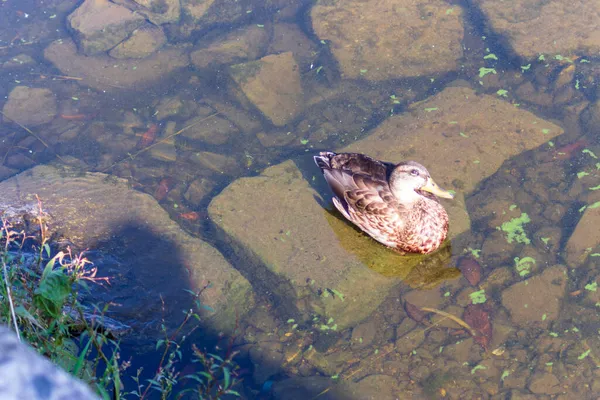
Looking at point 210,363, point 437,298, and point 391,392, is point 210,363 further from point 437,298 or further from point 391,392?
point 437,298

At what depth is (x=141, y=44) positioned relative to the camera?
7.50 m

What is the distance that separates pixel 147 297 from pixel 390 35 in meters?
4.71

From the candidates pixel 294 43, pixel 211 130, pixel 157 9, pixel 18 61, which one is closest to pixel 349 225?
pixel 211 130

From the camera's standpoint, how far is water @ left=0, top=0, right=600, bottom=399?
4215 mm

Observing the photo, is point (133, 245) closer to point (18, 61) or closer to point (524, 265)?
point (524, 265)

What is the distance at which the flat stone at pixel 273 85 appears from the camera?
638 centimetres

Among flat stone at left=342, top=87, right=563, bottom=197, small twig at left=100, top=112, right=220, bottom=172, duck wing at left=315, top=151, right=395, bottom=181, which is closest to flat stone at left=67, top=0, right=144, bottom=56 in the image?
small twig at left=100, top=112, right=220, bottom=172

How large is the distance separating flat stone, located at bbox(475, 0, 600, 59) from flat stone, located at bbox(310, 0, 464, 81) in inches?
19.9

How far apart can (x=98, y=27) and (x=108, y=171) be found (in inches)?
110

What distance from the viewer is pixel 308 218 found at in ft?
16.6

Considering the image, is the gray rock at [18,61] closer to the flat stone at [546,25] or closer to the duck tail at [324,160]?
the duck tail at [324,160]

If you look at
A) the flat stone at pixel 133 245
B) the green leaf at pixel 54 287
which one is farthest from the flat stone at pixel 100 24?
the green leaf at pixel 54 287

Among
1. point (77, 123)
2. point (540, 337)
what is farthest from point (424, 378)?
point (77, 123)

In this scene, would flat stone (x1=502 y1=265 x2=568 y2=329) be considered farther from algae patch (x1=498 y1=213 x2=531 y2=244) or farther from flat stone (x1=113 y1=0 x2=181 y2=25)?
flat stone (x1=113 y1=0 x2=181 y2=25)
